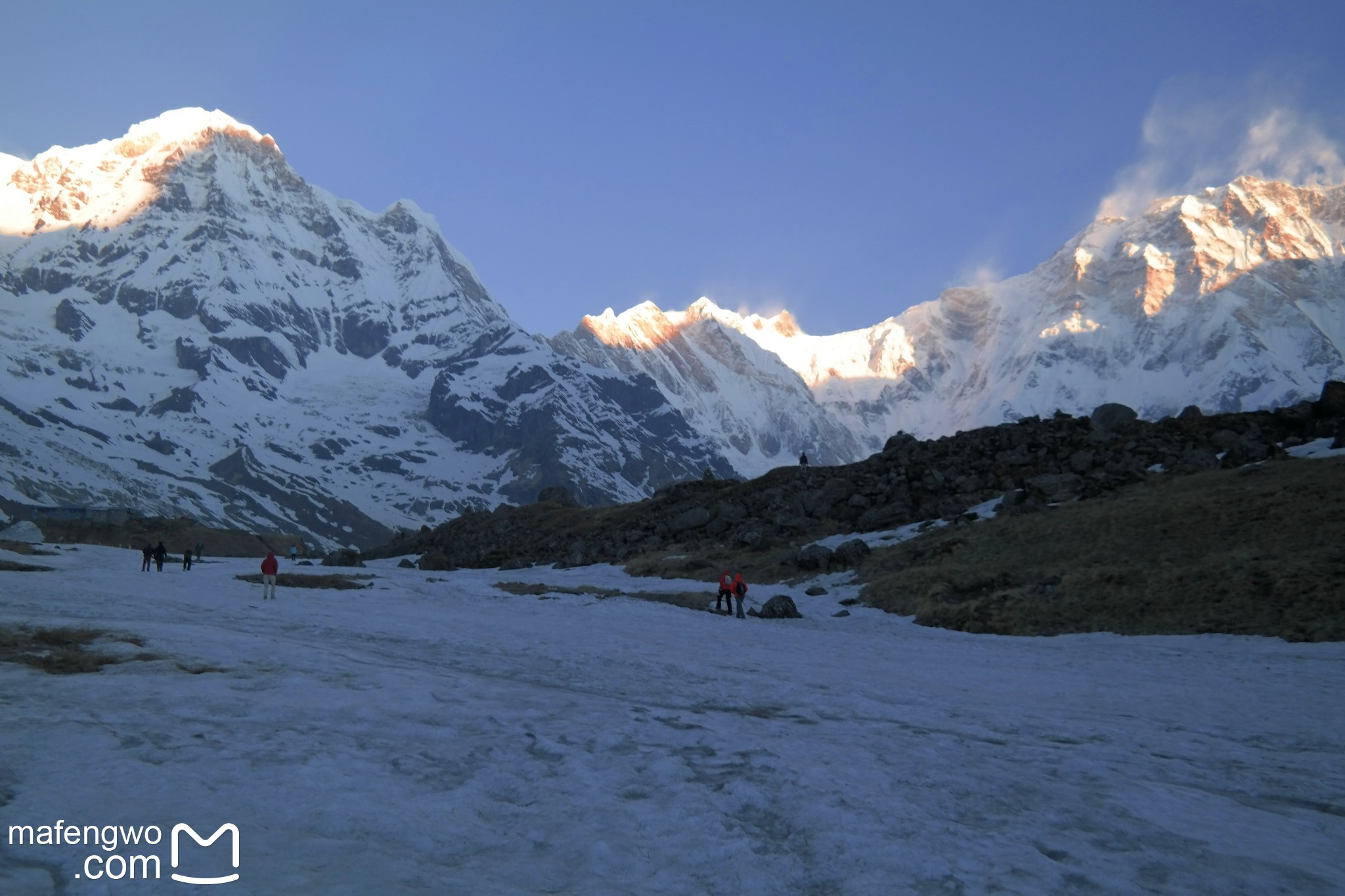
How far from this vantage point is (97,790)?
8984 millimetres

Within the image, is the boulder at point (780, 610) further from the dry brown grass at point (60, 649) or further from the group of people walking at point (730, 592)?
the dry brown grass at point (60, 649)

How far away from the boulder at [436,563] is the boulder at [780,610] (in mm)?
36165

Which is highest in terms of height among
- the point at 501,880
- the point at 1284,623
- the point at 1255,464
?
the point at 1255,464

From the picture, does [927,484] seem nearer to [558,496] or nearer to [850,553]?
[850,553]

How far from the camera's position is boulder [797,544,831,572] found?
4191 centimetres

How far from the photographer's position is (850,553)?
41.8m

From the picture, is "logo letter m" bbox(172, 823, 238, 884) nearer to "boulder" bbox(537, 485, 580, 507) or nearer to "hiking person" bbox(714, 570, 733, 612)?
"hiking person" bbox(714, 570, 733, 612)

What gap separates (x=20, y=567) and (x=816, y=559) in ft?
110

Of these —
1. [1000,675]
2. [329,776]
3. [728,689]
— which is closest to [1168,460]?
[1000,675]

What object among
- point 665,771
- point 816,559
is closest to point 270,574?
point 816,559

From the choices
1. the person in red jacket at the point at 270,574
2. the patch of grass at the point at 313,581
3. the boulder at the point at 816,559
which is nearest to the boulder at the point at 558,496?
the patch of grass at the point at 313,581

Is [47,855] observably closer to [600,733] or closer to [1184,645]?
[600,733]

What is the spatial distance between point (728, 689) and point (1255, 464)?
30976 mm

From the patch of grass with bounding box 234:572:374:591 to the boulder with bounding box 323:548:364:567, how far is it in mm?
19772
